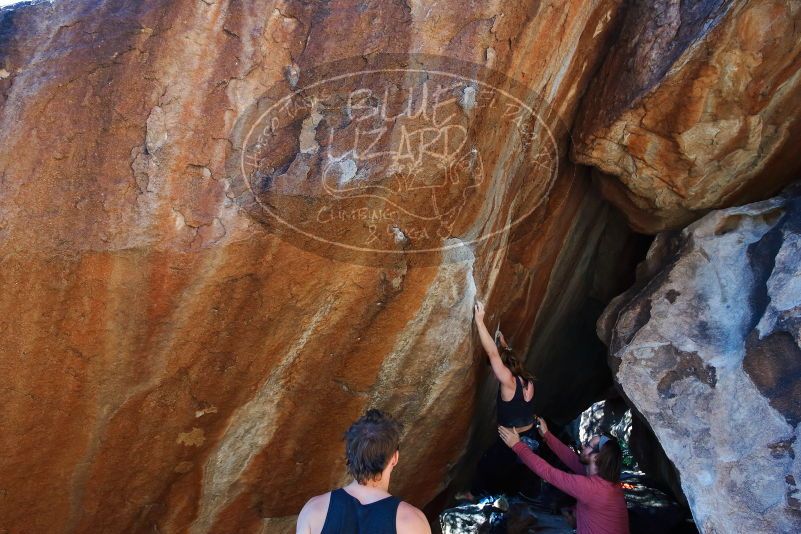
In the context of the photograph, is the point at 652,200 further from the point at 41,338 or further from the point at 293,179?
the point at 41,338

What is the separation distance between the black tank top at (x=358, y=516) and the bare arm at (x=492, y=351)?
1.33 metres

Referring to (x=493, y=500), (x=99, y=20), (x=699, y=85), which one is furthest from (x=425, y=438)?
(x=99, y=20)

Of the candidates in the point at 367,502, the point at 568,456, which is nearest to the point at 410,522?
the point at 367,502

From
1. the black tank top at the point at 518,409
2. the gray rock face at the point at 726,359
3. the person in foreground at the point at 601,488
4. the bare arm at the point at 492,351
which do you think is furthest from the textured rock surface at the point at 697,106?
the person in foreground at the point at 601,488

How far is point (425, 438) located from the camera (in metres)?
3.77

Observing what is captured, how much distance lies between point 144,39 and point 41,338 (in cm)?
128

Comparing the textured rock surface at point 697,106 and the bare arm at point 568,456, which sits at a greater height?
the textured rock surface at point 697,106

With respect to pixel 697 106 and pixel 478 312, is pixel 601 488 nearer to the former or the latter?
pixel 478 312

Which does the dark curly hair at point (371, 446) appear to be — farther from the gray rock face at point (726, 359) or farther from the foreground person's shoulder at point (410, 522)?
the gray rock face at point (726, 359)

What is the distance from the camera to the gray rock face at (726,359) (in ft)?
8.52

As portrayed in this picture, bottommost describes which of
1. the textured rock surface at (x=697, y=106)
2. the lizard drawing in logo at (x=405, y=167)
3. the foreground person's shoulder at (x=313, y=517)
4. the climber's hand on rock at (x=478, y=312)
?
the foreground person's shoulder at (x=313, y=517)

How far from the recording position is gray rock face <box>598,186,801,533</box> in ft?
8.52

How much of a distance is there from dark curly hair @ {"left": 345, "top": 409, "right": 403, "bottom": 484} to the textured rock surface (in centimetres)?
192

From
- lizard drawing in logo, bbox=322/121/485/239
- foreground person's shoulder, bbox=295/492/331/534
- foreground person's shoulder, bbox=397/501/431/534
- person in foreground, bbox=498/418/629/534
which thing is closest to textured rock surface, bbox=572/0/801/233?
lizard drawing in logo, bbox=322/121/485/239
